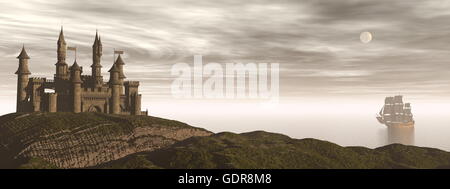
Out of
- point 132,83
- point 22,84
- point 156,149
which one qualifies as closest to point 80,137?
point 156,149

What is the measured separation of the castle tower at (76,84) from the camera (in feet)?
276

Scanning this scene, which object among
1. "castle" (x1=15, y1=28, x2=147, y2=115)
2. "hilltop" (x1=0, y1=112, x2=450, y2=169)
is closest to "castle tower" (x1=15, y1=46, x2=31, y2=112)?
"castle" (x1=15, y1=28, x2=147, y2=115)

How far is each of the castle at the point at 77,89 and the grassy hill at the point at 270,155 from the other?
28.8 m

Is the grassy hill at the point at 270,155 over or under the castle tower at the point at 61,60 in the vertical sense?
under

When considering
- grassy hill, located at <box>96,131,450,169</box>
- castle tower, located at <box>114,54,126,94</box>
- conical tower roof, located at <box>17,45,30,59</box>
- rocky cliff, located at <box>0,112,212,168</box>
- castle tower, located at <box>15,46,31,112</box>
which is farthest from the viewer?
castle tower, located at <box>114,54,126,94</box>

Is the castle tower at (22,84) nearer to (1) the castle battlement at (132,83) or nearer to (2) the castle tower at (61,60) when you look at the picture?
(2) the castle tower at (61,60)

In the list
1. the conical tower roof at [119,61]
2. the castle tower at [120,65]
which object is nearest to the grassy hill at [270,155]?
the castle tower at [120,65]

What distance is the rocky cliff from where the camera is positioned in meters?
58.0

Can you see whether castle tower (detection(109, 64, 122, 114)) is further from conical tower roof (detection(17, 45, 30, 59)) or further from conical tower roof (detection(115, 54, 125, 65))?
conical tower roof (detection(17, 45, 30, 59))

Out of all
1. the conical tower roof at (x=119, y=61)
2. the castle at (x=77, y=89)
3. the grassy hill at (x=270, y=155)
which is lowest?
the grassy hill at (x=270, y=155)

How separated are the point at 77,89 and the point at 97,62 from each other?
9976 millimetres

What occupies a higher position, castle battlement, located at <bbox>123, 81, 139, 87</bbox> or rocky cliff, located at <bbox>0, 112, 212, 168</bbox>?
castle battlement, located at <bbox>123, 81, 139, 87</bbox>
